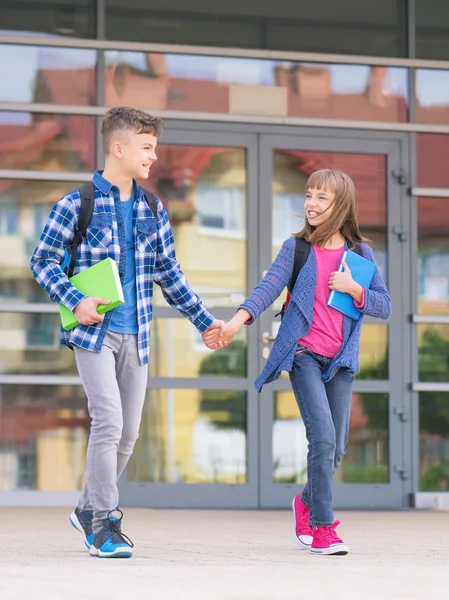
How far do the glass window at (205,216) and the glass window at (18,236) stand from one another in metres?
0.76

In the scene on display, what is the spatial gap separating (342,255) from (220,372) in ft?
10.0

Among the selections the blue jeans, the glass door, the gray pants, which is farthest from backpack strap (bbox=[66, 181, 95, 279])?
the glass door

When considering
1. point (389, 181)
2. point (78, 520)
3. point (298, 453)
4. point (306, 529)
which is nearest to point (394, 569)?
point (306, 529)

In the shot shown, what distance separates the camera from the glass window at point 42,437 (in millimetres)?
8617

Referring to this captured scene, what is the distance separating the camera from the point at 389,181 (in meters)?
9.22

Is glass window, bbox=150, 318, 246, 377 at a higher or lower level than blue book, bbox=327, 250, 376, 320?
lower

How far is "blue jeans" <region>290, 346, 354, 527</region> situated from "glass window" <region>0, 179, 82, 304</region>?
3268 mm

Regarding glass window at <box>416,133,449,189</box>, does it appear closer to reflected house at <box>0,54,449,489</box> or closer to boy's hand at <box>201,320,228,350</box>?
reflected house at <box>0,54,449,489</box>

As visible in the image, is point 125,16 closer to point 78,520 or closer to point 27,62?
point 27,62

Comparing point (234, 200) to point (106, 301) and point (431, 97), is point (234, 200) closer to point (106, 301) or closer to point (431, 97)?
point (431, 97)

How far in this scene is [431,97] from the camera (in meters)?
9.38

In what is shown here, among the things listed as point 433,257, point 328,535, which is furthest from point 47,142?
point 328,535

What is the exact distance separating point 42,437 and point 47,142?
1945 mm

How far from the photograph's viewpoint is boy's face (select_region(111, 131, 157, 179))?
5754mm
